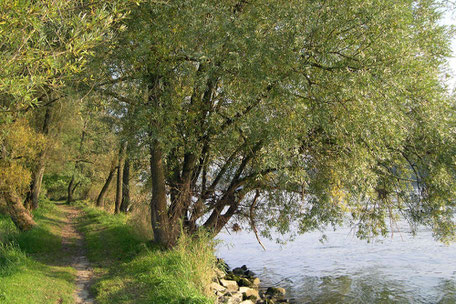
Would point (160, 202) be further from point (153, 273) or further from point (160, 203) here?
point (153, 273)

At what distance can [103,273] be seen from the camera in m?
12.8

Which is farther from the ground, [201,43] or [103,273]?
[201,43]

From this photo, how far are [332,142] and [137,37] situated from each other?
653 cm

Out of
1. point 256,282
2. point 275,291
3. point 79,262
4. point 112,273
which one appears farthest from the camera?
point 256,282

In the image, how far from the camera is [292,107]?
34.3 ft

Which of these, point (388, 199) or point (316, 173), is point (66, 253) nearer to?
point (316, 173)

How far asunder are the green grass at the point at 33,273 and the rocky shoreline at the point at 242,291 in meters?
4.11

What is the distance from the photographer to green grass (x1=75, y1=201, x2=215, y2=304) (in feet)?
31.4

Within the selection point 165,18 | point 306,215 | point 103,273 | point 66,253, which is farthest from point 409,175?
point 66,253

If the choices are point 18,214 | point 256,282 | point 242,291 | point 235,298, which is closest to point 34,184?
point 18,214

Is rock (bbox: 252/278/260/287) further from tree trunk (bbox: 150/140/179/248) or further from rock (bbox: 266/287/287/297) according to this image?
tree trunk (bbox: 150/140/179/248)

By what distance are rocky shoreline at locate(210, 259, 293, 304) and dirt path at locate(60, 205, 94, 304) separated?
341 cm

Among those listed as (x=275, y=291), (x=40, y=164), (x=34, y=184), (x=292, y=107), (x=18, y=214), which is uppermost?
(x=292, y=107)

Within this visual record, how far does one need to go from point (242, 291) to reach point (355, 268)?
8621 millimetres
